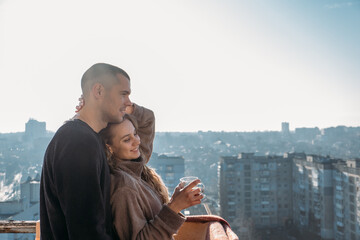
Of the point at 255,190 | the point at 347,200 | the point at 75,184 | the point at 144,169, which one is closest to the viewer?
the point at 75,184

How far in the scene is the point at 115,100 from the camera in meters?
1.18

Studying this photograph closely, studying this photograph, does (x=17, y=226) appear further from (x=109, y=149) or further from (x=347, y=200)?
(x=347, y=200)

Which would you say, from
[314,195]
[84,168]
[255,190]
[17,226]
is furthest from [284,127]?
[84,168]

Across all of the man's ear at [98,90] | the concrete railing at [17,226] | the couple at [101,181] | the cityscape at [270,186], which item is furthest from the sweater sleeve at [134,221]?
the cityscape at [270,186]

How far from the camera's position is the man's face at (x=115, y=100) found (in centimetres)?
118

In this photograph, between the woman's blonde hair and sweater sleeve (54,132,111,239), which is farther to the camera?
the woman's blonde hair

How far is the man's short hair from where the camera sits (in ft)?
3.88

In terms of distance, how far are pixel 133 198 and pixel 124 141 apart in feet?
1.11

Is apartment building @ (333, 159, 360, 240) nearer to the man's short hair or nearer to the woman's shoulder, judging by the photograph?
the woman's shoulder

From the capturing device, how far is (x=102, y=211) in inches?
39.3

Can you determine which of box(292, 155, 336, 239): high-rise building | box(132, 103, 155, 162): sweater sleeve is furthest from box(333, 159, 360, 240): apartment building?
box(132, 103, 155, 162): sweater sleeve

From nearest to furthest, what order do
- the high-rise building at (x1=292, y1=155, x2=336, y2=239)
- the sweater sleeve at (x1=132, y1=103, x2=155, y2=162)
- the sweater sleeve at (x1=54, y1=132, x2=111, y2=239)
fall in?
the sweater sleeve at (x1=54, y1=132, x2=111, y2=239)
the sweater sleeve at (x1=132, y1=103, x2=155, y2=162)
the high-rise building at (x1=292, y1=155, x2=336, y2=239)

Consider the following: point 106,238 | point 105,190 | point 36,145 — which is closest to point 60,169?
point 105,190

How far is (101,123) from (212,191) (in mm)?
36084
